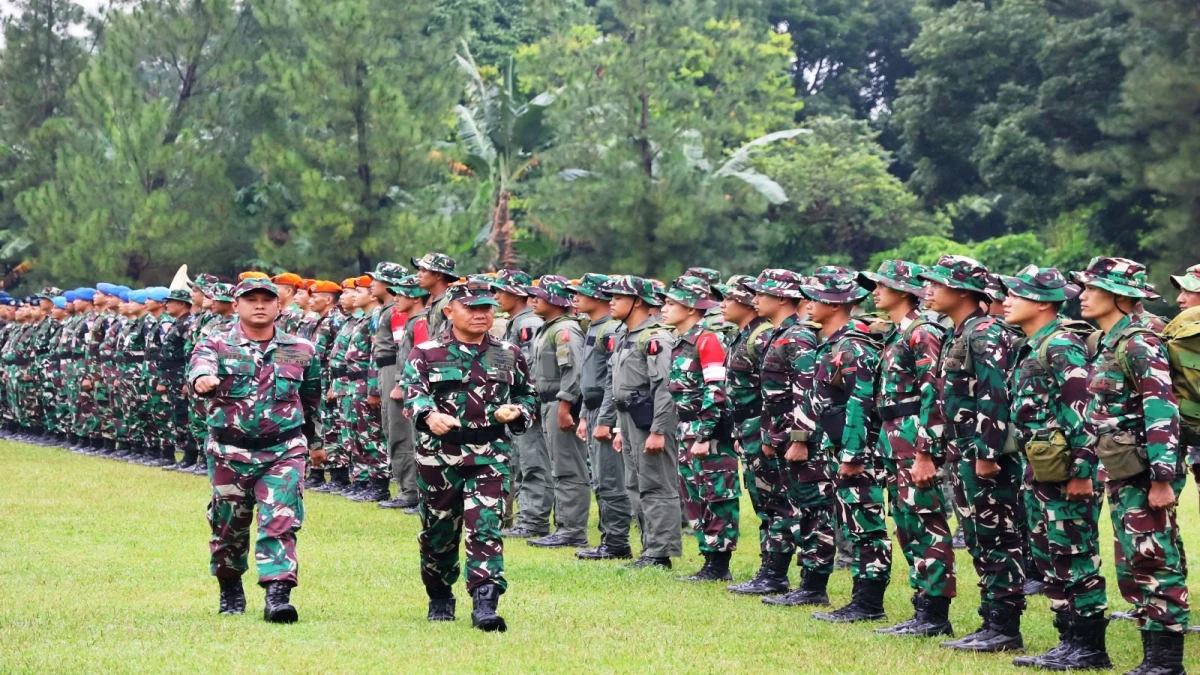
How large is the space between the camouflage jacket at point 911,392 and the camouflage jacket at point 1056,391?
18.5 inches

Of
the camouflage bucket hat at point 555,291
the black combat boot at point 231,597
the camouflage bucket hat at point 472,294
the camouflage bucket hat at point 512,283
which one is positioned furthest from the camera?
the camouflage bucket hat at point 555,291

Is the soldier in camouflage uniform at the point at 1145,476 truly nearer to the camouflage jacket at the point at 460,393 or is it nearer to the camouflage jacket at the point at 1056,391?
the camouflage jacket at the point at 1056,391

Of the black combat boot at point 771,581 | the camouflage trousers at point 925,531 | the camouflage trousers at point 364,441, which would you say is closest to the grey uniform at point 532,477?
the camouflage trousers at point 364,441

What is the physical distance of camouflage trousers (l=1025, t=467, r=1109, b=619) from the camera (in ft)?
25.9

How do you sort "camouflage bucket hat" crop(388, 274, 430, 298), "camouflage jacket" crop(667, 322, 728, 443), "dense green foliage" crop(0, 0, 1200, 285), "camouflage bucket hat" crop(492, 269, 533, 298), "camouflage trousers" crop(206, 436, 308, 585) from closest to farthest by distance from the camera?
1. "camouflage trousers" crop(206, 436, 308, 585)
2. "camouflage jacket" crop(667, 322, 728, 443)
3. "camouflage bucket hat" crop(492, 269, 533, 298)
4. "camouflage bucket hat" crop(388, 274, 430, 298)
5. "dense green foliage" crop(0, 0, 1200, 285)

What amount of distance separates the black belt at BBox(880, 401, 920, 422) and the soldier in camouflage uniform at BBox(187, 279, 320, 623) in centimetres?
337

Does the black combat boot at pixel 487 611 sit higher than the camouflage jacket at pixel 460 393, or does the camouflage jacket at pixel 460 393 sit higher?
the camouflage jacket at pixel 460 393

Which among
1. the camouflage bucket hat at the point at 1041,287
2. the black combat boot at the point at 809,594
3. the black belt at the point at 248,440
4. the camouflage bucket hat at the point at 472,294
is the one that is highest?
the camouflage bucket hat at the point at 1041,287

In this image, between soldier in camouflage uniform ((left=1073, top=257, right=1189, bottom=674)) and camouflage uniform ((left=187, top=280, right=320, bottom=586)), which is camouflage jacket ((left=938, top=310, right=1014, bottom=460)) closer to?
soldier in camouflage uniform ((left=1073, top=257, right=1189, bottom=674))

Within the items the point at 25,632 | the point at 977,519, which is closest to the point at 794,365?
the point at 977,519

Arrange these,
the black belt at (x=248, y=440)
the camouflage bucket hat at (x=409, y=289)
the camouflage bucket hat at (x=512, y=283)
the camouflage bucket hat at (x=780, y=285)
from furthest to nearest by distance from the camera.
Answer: the camouflage bucket hat at (x=409, y=289)
the camouflage bucket hat at (x=512, y=283)
the camouflage bucket hat at (x=780, y=285)
the black belt at (x=248, y=440)

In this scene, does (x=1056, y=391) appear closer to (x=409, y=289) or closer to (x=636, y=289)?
(x=636, y=289)

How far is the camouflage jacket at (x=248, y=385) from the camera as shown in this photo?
907 cm

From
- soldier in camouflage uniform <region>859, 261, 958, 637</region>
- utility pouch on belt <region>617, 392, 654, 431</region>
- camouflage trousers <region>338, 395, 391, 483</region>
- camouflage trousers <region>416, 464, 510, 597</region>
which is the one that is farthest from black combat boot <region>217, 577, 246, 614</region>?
camouflage trousers <region>338, 395, 391, 483</region>
